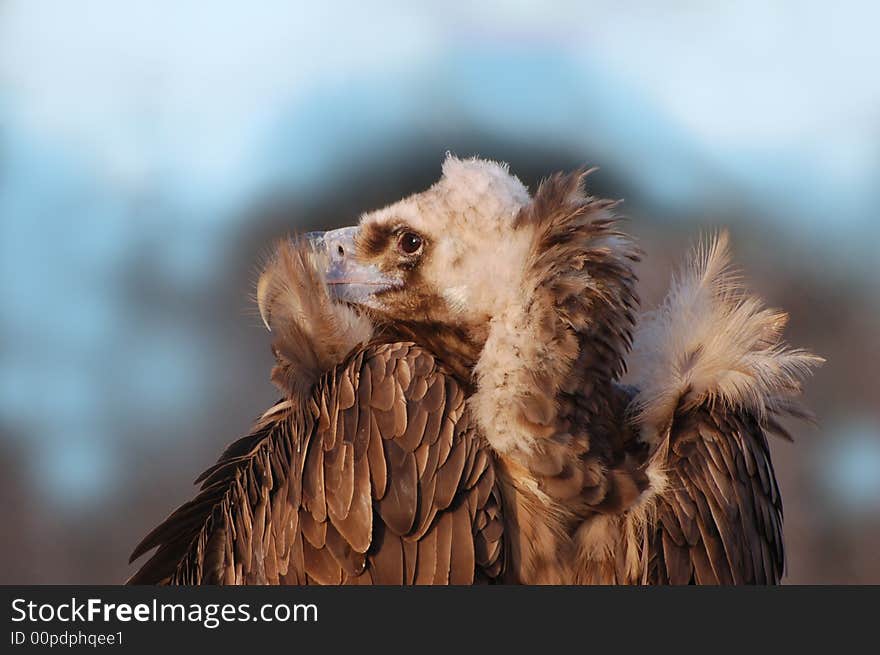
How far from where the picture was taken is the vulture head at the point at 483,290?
1306 millimetres

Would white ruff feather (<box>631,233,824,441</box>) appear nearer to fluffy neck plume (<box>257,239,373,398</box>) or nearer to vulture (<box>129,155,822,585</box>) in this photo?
vulture (<box>129,155,822,585</box>)

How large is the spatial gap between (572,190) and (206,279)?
2.06 meters

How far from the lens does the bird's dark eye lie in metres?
1.48

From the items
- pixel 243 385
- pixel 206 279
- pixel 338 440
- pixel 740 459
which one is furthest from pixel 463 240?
pixel 206 279

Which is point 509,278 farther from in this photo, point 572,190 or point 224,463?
point 224,463

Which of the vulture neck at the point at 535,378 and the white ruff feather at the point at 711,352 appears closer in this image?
the vulture neck at the point at 535,378

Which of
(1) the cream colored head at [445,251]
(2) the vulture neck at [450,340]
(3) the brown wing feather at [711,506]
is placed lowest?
(3) the brown wing feather at [711,506]

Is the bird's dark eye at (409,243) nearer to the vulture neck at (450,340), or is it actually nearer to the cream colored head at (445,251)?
the cream colored head at (445,251)

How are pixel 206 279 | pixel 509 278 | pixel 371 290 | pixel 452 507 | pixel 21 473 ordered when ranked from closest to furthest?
pixel 452 507
pixel 509 278
pixel 371 290
pixel 21 473
pixel 206 279

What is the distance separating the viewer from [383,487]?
1266 millimetres

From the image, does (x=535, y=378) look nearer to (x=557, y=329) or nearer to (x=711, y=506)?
(x=557, y=329)

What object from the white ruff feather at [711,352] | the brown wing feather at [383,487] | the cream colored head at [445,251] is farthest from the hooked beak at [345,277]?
the white ruff feather at [711,352]

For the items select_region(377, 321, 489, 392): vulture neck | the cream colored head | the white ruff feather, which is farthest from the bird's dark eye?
the white ruff feather

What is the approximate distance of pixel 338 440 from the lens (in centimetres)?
131
